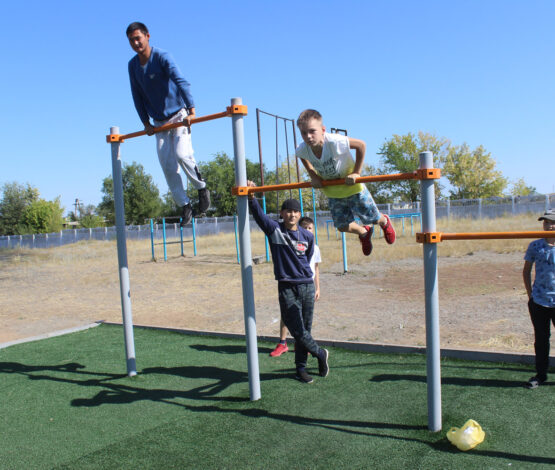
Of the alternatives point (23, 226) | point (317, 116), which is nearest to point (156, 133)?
point (317, 116)

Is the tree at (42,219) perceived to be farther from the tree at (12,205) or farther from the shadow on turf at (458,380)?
the shadow on turf at (458,380)

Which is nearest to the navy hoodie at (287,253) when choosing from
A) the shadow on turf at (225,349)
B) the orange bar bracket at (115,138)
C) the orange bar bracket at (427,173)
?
the orange bar bracket at (427,173)

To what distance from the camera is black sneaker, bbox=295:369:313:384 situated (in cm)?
469

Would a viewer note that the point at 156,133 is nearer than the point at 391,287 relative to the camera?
Yes

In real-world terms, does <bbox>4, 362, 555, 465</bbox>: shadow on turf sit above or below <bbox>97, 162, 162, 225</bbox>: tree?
below

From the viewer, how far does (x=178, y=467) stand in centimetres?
323

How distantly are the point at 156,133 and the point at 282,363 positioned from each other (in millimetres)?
2792

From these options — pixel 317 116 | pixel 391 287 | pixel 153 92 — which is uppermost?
pixel 153 92

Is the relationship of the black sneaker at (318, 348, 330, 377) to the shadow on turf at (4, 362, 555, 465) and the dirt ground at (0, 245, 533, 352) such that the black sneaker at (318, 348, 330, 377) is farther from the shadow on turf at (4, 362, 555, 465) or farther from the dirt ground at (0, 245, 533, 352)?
the dirt ground at (0, 245, 533, 352)

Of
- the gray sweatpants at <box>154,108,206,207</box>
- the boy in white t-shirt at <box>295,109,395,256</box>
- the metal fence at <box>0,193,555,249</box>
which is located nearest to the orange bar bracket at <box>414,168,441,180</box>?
the boy in white t-shirt at <box>295,109,395,256</box>

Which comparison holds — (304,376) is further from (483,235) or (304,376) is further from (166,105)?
(166,105)

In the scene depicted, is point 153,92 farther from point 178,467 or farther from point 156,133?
point 178,467

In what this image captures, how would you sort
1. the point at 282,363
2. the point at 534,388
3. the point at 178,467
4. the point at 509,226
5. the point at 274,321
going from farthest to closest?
the point at 509,226 < the point at 274,321 < the point at 282,363 < the point at 534,388 < the point at 178,467

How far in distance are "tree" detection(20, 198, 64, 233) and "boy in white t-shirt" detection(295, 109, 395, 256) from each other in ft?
189
